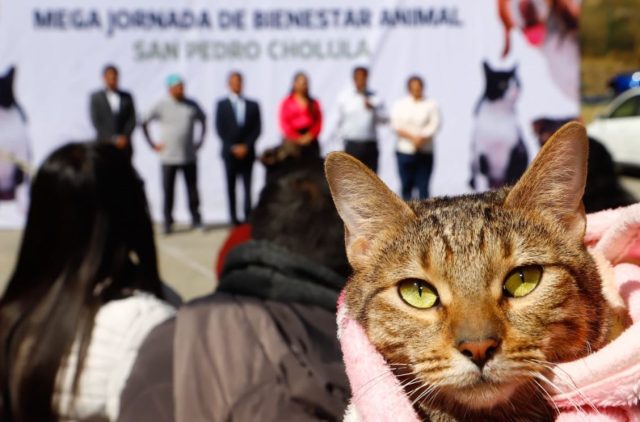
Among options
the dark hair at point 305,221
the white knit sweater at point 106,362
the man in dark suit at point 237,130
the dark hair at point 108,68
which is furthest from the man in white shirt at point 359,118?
the white knit sweater at point 106,362

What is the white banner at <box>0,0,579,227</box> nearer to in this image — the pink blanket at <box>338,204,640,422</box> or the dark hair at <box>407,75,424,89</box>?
the dark hair at <box>407,75,424,89</box>

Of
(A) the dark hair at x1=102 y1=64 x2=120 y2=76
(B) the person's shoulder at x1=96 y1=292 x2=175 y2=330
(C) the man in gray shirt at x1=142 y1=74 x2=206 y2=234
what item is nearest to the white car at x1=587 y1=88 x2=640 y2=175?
(C) the man in gray shirt at x1=142 y1=74 x2=206 y2=234

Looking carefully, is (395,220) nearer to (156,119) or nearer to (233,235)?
(233,235)

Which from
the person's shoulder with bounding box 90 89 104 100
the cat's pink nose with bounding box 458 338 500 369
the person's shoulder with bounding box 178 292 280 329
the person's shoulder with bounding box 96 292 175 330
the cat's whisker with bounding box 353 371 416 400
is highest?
the cat's pink nose with bounding box 458 338 500 369

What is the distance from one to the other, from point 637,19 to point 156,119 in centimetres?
2367

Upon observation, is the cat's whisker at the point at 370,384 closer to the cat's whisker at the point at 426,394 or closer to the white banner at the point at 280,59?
the cat's whisker at the point at 426,394

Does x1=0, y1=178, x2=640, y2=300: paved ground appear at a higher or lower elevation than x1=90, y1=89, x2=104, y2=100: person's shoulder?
lower

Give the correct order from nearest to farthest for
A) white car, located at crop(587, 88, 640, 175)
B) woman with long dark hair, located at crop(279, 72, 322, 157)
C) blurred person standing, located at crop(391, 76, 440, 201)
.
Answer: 1. woman with long dark hair, located at crop(279, 72, 322, 157)
2. blurred person standing, located at crop(391, 76, 440, 201)
3. white car, located at crop(587, 88, 640, 175)

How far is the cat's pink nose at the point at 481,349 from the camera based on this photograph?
1342 mm

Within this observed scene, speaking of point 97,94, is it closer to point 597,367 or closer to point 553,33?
point 553,33

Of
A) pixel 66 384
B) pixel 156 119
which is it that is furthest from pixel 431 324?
pixel 156 119

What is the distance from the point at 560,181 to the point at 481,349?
379 mm

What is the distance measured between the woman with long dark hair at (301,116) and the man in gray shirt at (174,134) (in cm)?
115

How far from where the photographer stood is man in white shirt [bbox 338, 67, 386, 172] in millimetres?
9695
